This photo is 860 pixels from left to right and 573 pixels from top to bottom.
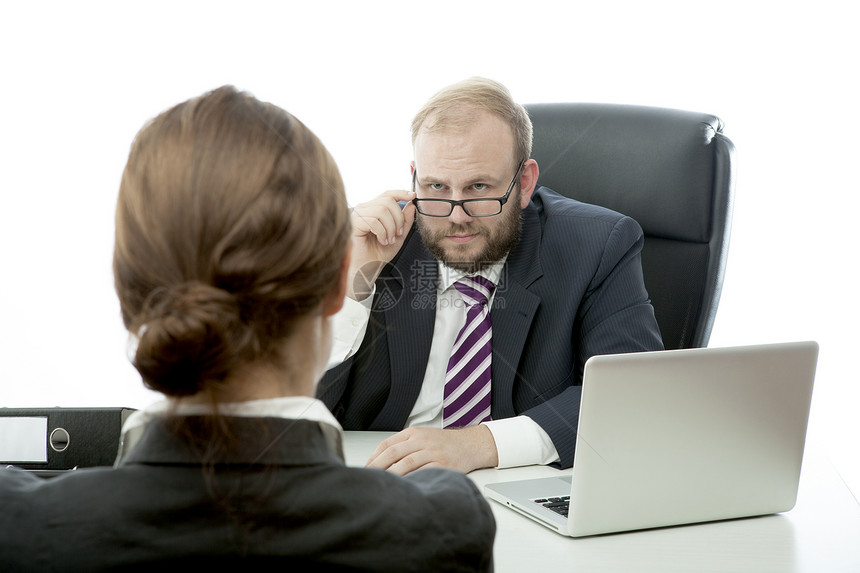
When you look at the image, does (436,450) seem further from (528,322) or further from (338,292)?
(338,292)

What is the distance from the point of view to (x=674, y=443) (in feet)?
3.60

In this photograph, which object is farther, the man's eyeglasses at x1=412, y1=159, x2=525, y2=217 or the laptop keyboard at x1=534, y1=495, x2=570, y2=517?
the man's eyeglasses at x1=412, y1=159, x2=525, y2=217

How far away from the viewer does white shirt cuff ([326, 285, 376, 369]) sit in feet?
5.56

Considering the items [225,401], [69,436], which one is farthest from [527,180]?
[225,401]

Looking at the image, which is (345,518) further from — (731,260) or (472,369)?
(731,260)

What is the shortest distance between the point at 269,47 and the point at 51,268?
3.78 ft

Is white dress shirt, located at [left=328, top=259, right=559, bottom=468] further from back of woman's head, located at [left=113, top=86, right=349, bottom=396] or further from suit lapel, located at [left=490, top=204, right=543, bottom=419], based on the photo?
back of woman's head, located at [left=113, top=86, right=349, bottom=396]

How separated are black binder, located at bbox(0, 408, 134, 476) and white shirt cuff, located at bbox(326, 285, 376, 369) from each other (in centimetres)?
59

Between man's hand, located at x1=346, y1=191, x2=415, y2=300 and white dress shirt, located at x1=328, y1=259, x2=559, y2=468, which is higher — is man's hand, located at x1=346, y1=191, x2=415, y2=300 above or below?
above

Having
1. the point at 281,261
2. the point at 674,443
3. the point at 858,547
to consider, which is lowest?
the point at 858,547

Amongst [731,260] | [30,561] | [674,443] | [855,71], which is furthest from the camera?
[731,260]

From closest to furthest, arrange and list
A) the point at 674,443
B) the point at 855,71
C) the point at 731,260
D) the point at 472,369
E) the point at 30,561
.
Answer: the point at 30,561 < the point at 674,443 < the point at 472,369 < the point at 855,71 < the point at 731,260

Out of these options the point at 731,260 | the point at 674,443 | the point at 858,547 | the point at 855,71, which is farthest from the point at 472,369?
the point at 855,71

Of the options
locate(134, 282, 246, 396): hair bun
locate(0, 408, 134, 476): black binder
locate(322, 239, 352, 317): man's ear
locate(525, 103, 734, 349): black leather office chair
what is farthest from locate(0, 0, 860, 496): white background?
locate(134, 282, 246, 396): hair bun
